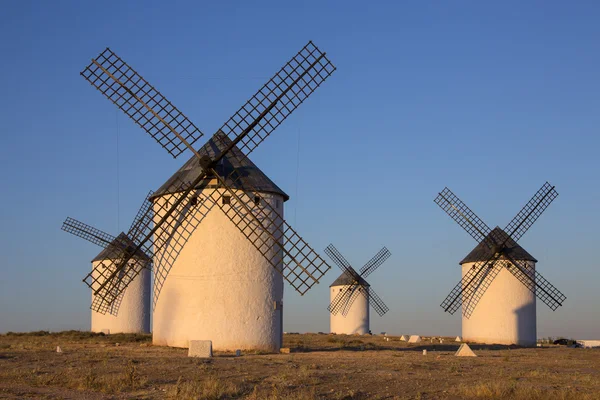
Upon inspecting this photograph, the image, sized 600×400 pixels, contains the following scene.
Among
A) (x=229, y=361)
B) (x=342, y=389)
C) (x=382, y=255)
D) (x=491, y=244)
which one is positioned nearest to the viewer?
(x=342, y=389)

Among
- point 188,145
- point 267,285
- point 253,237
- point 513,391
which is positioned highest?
point 188,145

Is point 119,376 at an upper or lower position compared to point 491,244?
lower

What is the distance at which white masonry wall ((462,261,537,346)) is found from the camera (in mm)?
39250

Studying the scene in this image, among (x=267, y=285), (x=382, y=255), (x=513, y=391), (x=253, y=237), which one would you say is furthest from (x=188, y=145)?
(x=382, y=255)

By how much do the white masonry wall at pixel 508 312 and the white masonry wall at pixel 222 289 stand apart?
60.7 ft

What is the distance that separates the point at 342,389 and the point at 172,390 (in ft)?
10.9

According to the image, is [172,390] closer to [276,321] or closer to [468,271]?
[276,321]

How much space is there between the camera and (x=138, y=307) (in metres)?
42.8

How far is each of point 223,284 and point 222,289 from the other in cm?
16

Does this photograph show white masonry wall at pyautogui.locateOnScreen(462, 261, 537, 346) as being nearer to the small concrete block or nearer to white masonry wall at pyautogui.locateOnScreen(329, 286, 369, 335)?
white masonry wall at pyautogui.locateOnScreen(329, 286, 369, 335)

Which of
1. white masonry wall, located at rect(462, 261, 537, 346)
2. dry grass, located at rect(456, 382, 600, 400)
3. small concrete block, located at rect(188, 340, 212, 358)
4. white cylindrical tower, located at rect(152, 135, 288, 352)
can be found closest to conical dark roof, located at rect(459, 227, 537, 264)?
white masonry wall, located at rect(462, 261, 537, 346)

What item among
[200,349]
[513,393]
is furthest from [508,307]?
[513,393]

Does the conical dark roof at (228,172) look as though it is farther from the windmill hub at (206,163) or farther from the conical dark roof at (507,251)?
the conical dark roof at (507,251)

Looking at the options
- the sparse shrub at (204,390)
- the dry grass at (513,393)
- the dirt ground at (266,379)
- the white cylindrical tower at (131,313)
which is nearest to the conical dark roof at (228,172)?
the dirt ground at (266,379)
